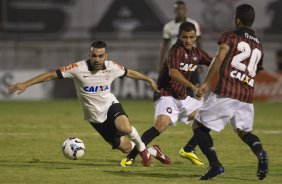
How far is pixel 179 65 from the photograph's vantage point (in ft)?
32.9

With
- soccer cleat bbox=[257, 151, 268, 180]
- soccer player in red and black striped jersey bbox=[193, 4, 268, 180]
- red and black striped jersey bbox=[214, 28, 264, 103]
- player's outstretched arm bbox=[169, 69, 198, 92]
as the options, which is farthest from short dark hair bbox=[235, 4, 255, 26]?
soccer cleat bbox=[257, 151, 268, 180]

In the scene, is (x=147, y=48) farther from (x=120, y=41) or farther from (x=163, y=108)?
(x=163, y=108)

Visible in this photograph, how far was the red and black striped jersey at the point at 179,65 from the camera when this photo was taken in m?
10.0

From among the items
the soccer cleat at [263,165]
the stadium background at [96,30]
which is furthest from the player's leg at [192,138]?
the stadium background at [96,30]

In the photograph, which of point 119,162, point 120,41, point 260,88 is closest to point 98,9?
point 120,41

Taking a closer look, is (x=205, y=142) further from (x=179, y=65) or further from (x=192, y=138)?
(x=192, y=138)

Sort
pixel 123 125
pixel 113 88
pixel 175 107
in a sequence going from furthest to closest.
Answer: pixel 113 88 → pixel 175 107 → pixel 123 125

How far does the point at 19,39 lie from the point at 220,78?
19.3 metres

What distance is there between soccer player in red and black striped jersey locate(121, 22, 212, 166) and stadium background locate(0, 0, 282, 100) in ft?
43.0

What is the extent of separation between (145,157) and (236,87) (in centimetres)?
187

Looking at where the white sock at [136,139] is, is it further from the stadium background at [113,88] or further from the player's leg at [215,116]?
the player's leg at [215,116]

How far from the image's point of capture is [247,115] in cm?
844

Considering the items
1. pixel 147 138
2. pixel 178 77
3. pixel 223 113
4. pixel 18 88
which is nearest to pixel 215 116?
pixel 223 113

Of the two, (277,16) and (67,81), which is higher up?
(277,16)
